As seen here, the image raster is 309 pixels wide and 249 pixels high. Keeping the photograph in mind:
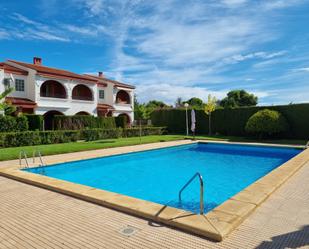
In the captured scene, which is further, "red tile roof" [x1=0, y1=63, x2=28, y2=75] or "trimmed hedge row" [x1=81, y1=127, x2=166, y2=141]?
"red tile roof" [x1=0, y1=63, x2=28, y2=75]

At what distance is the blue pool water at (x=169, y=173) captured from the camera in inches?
348

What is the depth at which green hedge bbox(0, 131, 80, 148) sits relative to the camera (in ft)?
56.9

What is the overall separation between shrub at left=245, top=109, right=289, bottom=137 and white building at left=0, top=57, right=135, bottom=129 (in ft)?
67.4

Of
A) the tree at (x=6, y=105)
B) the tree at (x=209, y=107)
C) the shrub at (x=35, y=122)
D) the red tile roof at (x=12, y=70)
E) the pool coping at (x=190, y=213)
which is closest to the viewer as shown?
the pool coping at (x=190, y=213)

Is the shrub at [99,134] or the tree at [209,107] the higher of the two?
the tree at [209,107]

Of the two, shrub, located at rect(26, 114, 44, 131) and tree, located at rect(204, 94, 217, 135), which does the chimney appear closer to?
shrub, located at rect(26, 114, 44, 131)

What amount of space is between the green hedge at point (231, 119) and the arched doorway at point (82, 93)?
9.67 metres

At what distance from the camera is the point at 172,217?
4965 millimetres

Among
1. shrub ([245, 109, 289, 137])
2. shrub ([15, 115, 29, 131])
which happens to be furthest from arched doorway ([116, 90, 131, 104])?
shrub ([245, 109, 289, 137])

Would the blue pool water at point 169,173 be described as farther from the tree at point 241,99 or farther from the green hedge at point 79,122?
the tree at point 241,99

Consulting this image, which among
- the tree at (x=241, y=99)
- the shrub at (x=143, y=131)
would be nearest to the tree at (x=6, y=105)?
the shrub at (x=143, y=131)

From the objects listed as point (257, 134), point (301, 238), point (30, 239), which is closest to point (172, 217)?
point (301, 238)

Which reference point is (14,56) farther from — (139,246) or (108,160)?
(139,246)

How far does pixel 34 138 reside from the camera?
18.7 meters
